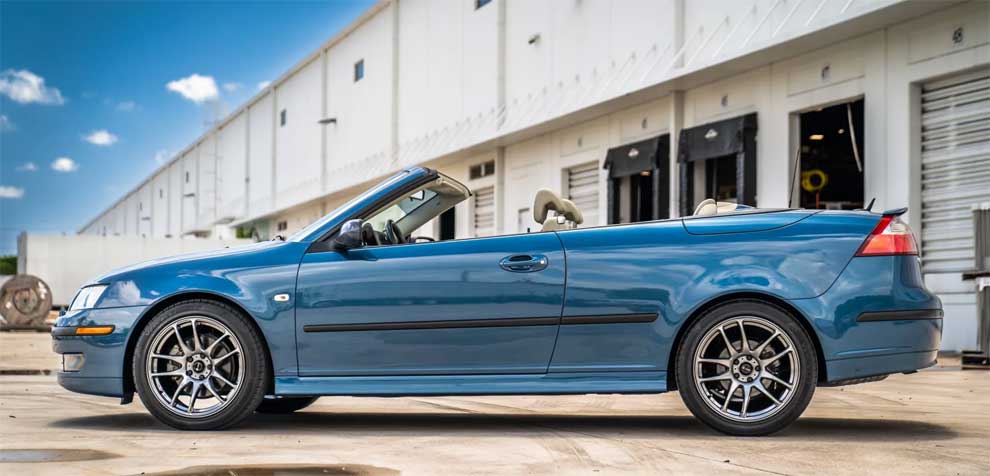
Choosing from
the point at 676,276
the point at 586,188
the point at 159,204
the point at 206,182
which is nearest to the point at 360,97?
the point at 586,188

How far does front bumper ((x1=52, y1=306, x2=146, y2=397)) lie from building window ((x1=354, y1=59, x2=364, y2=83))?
89.1 ft

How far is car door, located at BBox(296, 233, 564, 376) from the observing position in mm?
5008

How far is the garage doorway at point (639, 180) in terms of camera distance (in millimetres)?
16922

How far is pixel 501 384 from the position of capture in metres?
5.00

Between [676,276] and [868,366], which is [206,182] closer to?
[676,276]

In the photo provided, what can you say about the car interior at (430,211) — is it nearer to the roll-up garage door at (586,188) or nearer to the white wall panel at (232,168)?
the roll-up garage door at (586,188)

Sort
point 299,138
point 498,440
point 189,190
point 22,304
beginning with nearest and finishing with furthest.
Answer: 1. point 498,440
2. point 22,304
3. point 299,138
4. point 189,190

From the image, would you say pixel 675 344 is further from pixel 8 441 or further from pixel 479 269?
pixel 8 441

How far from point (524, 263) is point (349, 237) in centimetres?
86

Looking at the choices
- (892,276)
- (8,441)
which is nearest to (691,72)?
(892,276)

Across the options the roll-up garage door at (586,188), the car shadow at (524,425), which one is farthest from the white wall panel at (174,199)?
the car shadow at (524,425)

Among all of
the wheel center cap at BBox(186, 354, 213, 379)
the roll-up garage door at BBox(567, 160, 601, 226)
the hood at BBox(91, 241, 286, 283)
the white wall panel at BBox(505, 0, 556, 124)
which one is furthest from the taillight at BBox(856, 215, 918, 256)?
the white wall panel at BBox(505, 0, 556, 124)

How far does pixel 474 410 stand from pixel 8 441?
2619mm

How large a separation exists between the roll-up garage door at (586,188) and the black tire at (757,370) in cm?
1435
